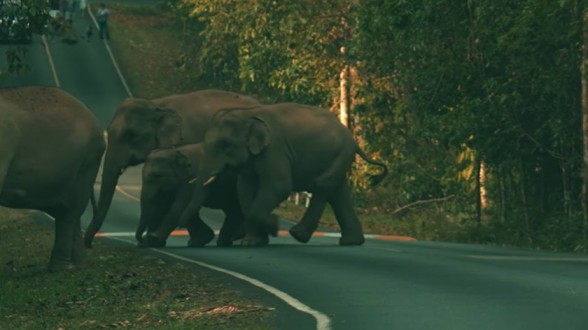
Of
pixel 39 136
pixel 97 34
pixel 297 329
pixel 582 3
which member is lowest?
pixel 297 329

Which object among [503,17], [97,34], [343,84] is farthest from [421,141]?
[97,34]

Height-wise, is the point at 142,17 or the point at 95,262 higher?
the point at 142,17

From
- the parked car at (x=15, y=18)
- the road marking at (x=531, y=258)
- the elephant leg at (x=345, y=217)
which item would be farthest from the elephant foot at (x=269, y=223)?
the parked car at (x=15, y=18)

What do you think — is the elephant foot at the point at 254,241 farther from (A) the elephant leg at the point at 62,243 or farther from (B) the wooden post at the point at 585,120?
(B) the wooden post at the point at 585,120

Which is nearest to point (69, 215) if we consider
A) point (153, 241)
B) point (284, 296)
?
point (284, 296)

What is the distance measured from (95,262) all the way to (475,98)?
1296cm

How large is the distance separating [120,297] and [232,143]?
8.94 m

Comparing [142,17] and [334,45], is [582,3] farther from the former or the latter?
[142,17]

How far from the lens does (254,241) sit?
27.7 m

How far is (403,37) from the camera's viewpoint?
120ft

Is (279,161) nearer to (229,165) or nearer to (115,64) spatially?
(229,165)

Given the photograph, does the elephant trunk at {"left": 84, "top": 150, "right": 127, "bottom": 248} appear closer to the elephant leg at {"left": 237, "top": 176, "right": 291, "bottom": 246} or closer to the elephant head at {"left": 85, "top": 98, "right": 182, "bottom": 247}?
the elephant head at {"left": 85, "top": 98, "right": 182, "bottom": 247}

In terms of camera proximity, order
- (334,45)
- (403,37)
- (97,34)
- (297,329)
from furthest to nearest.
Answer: (97,34), (334,45), (403,37), (297,329)

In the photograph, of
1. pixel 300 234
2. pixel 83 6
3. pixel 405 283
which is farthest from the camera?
pixel 83 6
